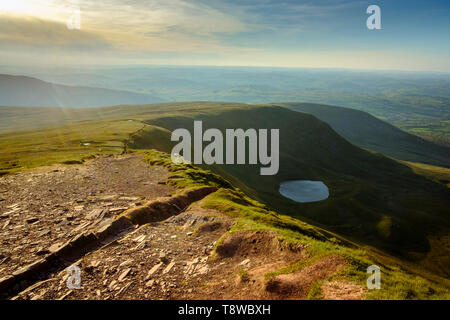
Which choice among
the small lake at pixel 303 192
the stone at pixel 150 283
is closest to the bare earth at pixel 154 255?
the stone at pixel 150 283

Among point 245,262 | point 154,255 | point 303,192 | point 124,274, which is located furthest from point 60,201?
point 303,192

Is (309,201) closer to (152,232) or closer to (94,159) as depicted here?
(94,159)

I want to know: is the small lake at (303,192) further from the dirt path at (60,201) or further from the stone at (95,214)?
the stone at (95,214)

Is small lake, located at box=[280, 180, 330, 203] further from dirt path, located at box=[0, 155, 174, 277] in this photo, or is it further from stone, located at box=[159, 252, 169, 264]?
stone, located at box=[159, 252, 169, 264]

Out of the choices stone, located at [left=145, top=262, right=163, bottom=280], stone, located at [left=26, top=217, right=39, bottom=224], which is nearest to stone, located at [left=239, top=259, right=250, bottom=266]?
stone, located at [left=145, top=262, right=163, bottom=280]

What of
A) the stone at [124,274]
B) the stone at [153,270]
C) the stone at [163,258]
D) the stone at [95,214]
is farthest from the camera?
the stone at [95,214]

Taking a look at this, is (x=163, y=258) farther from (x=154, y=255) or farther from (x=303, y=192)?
(x=303, y=192)

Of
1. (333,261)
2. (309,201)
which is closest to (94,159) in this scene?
(333,261)

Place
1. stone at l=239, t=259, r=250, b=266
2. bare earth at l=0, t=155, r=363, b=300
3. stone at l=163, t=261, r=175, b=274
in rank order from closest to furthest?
bare earth at l=0, t=155, r=363, b=300 < stone at l=163, t=261, r=175, b=274 < stone at l=239, t=259, r=250, b=266
